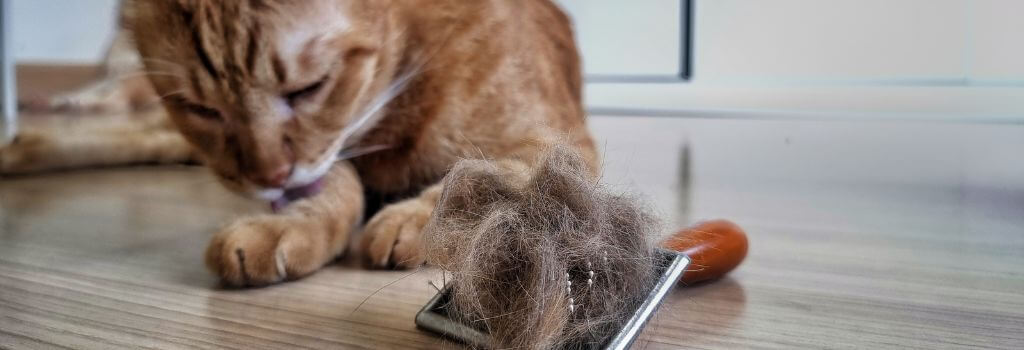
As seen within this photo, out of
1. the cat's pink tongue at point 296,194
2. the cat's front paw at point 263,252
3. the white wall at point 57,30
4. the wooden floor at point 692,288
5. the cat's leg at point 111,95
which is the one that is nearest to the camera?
the wooden floor at point 692,288

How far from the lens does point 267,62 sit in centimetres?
84

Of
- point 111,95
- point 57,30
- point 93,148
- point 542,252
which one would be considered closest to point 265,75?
point 542,252

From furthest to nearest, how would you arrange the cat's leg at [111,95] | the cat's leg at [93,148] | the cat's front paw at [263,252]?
the cat's leg at [111,95] < the cat's leg at [93,148] < the cat's front paw at [263,252]

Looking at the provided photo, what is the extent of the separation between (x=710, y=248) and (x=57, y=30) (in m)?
3.78

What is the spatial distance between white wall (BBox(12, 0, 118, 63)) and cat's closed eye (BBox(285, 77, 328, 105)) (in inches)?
125

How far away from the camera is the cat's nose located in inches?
34.7

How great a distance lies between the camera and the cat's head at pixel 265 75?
840mm

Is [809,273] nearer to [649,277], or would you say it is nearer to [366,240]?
[649,277]

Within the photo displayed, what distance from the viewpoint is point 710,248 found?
0.77m

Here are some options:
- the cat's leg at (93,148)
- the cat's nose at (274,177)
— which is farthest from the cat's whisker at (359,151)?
the cat's leg at (93,148)

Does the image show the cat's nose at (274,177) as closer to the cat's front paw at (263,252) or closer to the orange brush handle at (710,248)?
the cat's front paw at (263,252)

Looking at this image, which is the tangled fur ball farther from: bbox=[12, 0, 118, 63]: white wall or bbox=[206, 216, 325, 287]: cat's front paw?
bbox=[12, 0, 118, 63]: white wall

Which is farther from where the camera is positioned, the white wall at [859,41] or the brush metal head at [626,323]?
the white wall at [859,41]

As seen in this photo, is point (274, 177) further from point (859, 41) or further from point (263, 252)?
point (859, 41)
